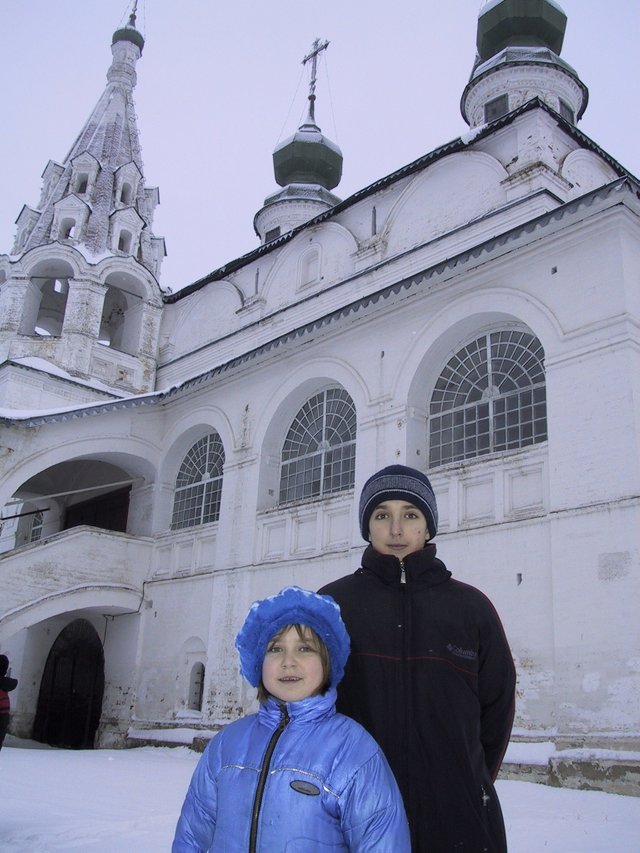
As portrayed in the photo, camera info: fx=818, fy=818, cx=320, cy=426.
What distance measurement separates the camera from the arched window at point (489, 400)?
1039 cm

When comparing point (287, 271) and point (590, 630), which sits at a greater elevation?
point (287, 271)

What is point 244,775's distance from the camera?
2.42 m

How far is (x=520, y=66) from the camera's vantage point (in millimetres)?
17281

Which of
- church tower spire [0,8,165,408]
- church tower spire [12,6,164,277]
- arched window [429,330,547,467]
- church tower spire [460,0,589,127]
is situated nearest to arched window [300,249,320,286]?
church tower spire [0,8,165,408]

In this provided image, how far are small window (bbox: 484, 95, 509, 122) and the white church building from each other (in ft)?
0.29

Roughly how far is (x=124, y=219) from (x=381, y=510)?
17.5 m

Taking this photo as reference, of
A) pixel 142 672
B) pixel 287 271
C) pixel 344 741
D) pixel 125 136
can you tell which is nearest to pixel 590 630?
pixel 344 741

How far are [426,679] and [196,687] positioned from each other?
37.7 feet

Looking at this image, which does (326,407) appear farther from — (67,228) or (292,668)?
(292,668)

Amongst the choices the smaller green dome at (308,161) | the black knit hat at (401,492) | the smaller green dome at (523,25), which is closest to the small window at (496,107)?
the smaller green dome at (523,25)

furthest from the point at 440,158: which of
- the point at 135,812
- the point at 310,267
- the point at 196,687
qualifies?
the point at 135,812

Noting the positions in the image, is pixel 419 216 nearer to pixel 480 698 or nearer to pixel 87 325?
pixel 87 325

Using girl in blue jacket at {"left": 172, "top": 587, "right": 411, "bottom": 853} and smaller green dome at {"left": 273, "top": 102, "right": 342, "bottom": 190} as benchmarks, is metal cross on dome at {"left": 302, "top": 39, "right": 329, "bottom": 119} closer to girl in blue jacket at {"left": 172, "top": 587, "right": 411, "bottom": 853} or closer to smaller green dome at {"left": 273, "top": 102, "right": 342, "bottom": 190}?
smaller green dome at {"left": 273, "top": 102, "right": 342, "bottom": 190}

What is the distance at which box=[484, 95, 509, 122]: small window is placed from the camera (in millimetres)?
17047
